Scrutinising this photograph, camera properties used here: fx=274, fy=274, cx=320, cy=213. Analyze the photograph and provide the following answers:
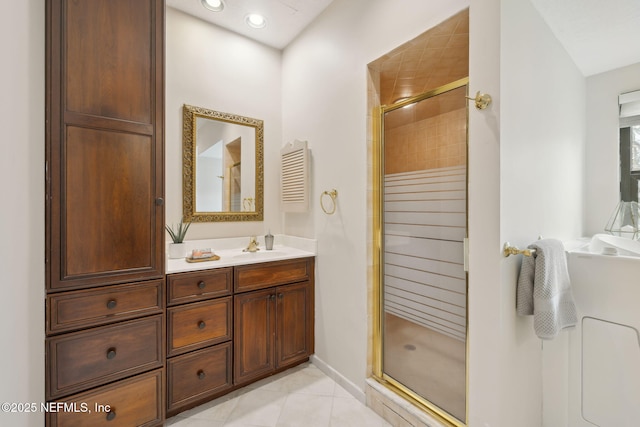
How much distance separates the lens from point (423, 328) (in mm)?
1629

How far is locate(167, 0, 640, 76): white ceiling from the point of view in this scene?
4.73ft

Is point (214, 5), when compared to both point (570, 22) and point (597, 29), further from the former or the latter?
point (597, 29)

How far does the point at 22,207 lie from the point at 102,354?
2.57 ft

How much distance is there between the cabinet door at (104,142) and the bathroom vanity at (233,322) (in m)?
0.28

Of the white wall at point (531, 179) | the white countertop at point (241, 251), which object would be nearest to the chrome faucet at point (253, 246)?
the white countertop at point (241, 251)

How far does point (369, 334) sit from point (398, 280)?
1.35 ft

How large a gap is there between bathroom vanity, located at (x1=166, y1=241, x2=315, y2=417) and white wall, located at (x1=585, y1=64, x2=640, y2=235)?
2.14m

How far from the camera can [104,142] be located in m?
1.38

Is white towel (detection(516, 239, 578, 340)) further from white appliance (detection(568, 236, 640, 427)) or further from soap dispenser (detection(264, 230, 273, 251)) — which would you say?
soap dispenser (detection(264, 230, 273, 251))

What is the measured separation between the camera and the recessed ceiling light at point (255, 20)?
2207mm

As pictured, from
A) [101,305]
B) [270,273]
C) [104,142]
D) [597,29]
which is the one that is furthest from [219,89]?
[597,29]

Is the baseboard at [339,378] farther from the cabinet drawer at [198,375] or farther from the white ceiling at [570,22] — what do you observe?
the white ceiling at [570,22]

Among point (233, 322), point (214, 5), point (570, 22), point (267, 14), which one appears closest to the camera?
point (570, 22)

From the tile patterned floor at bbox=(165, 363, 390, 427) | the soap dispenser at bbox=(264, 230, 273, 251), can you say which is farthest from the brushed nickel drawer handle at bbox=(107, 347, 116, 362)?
the soap dispenser at bbox=(264, 230, 273, 251)
